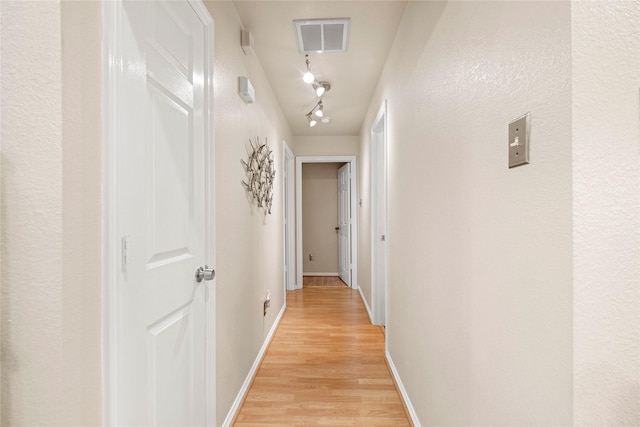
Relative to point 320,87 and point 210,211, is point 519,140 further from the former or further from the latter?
point 320,87

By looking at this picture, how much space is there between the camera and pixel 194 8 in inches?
57.9

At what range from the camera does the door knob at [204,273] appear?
1.49 meters

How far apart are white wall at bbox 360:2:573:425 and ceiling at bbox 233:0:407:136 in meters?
0.33

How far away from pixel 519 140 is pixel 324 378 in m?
2.15

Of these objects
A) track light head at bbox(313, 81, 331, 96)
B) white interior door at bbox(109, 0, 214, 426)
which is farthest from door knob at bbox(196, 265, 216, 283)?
track light head at bbox(313, 81, 331, 96)

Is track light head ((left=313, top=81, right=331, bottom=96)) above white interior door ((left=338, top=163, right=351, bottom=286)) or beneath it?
above

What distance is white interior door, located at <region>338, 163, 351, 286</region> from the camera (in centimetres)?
546

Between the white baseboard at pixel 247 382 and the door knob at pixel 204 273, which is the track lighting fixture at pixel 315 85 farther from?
the white baseboard at pixel 247 382

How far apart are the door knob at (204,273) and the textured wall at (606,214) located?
1302mm

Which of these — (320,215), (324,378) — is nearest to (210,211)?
(324,378)

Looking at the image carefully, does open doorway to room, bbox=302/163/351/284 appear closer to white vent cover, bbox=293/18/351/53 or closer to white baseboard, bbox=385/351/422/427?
white baseboard, bbox=385/351/422/427

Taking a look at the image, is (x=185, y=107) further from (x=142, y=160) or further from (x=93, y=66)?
(x=93, y=66)

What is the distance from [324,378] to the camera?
2.47 meters

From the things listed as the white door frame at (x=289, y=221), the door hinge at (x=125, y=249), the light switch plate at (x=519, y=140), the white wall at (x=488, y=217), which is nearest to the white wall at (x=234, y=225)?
the door hinge at (x=125, y=249)
